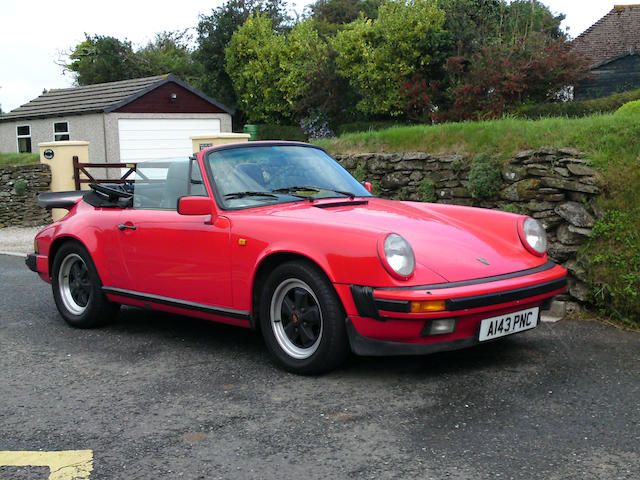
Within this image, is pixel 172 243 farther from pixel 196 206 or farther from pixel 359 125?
pixel 359 125

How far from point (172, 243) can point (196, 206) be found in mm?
449

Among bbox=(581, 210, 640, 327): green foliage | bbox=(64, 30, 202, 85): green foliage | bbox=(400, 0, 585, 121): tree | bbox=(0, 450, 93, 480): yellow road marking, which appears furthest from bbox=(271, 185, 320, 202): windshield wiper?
bbox=(64, 30, 202, 85): green foliage

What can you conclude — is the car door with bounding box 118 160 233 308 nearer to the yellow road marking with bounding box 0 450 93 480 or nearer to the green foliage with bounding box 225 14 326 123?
the yellow road marking with bounding box 0 450 93 480

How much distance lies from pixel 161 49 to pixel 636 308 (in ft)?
175

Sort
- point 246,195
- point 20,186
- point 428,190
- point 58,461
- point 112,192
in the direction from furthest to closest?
point 20,186 < point 428,190 < point 112,192 < point 246,195 < point 58,461

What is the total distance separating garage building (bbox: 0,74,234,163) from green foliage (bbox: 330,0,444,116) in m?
5.97

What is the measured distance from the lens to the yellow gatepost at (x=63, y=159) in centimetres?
1617

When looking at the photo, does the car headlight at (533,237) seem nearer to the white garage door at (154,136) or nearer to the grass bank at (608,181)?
the grass bank at (608,181)

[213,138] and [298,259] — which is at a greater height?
[213,138]

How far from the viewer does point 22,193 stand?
55.4ft

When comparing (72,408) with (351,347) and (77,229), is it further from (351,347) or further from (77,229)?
(77,229)

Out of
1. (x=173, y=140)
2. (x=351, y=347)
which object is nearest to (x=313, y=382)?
(x=351, y=347)

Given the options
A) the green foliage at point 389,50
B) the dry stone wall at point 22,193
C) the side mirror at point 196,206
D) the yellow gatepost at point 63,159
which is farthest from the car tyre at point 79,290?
the green foliage at point 389,50

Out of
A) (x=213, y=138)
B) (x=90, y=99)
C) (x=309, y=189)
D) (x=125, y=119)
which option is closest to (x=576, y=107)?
(x=213, y=138)
